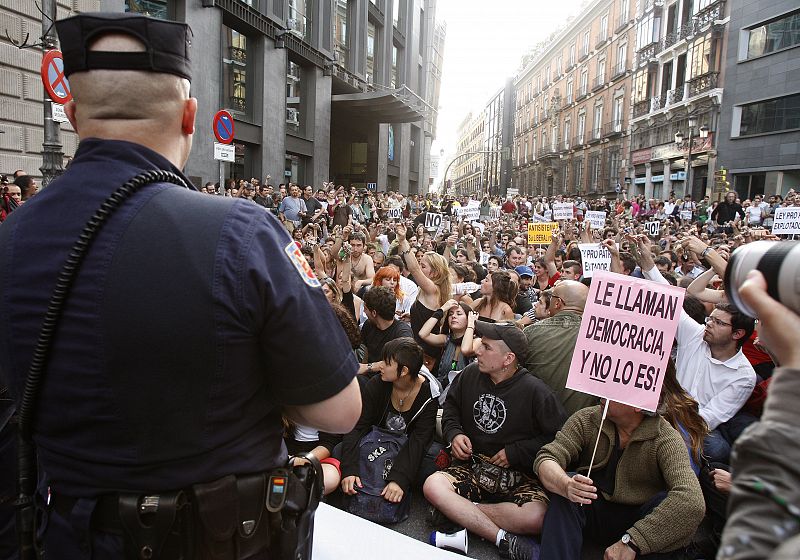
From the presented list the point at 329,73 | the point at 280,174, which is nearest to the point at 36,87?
the point at 280,174

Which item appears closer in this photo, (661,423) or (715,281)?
(661,423)

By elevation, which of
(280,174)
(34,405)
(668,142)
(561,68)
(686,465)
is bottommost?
(686,465)

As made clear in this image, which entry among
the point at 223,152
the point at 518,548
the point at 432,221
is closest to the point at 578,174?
the point at 432,221

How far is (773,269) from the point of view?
3.78 feet

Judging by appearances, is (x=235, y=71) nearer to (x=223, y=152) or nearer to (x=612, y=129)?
Result: (x=223, y=152)

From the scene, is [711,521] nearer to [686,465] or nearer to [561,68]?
[686,465]

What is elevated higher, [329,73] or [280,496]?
[329,73]

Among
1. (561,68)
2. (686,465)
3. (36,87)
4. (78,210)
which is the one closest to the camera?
(78,210)

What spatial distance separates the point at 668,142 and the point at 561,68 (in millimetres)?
29016

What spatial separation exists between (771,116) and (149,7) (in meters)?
26.3

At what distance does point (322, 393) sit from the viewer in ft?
4.52

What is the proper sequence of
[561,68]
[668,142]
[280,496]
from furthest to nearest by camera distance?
[561,68]
[668,142]
[280,496]

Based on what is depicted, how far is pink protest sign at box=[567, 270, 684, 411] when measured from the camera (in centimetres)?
333

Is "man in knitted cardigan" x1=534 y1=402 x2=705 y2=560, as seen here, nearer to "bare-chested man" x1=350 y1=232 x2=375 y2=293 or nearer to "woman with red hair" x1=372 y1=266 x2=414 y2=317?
"woman with red hair" x1=372 y1=266 x2=414 y2=317
